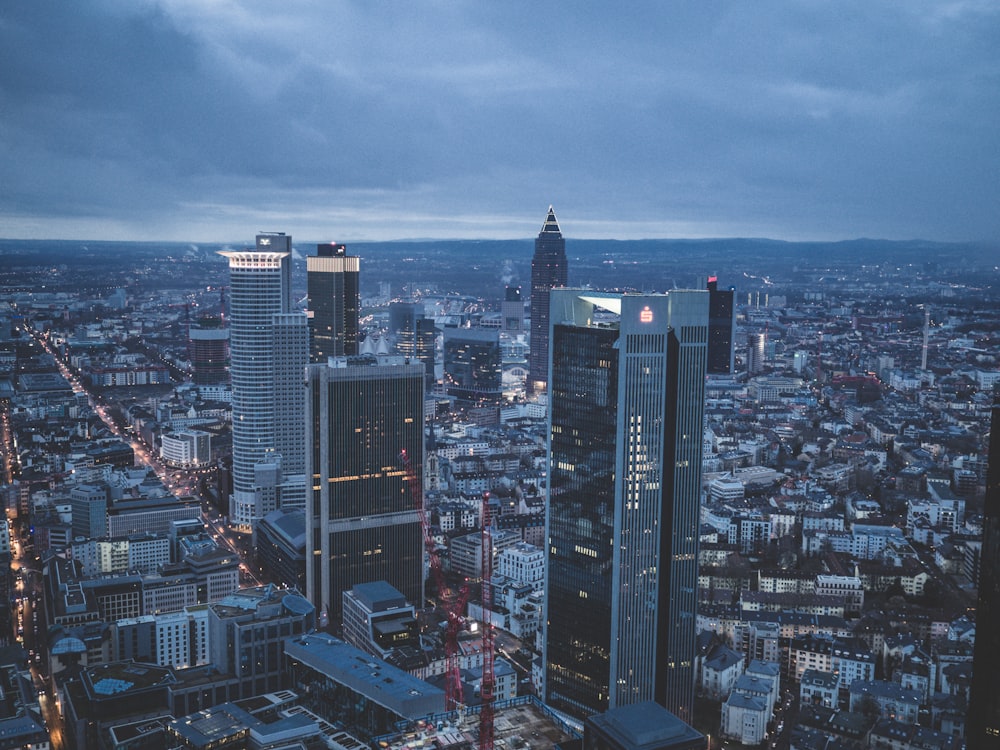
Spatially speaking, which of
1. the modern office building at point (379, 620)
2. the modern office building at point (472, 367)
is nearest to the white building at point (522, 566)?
the modern office building at point (379, 620)

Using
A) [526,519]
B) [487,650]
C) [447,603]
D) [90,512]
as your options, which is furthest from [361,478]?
[90,512]

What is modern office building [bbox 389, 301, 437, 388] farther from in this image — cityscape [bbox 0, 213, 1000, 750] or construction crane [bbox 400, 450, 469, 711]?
construction crane [bbox 400, 450, 469, 711]

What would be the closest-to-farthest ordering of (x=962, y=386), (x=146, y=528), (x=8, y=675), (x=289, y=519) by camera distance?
(x=8, y=675) → (x=962, y=386) → (x=289, y=519) → (x=146, y=528)

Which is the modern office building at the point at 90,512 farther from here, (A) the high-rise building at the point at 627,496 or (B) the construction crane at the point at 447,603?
(A) the high-rise building at the point at 627,496

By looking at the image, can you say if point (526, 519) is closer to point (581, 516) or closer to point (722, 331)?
point (581, 516)

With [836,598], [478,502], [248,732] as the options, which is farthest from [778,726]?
[478,502]

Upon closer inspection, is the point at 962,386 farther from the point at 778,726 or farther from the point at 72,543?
the point at 72,543
